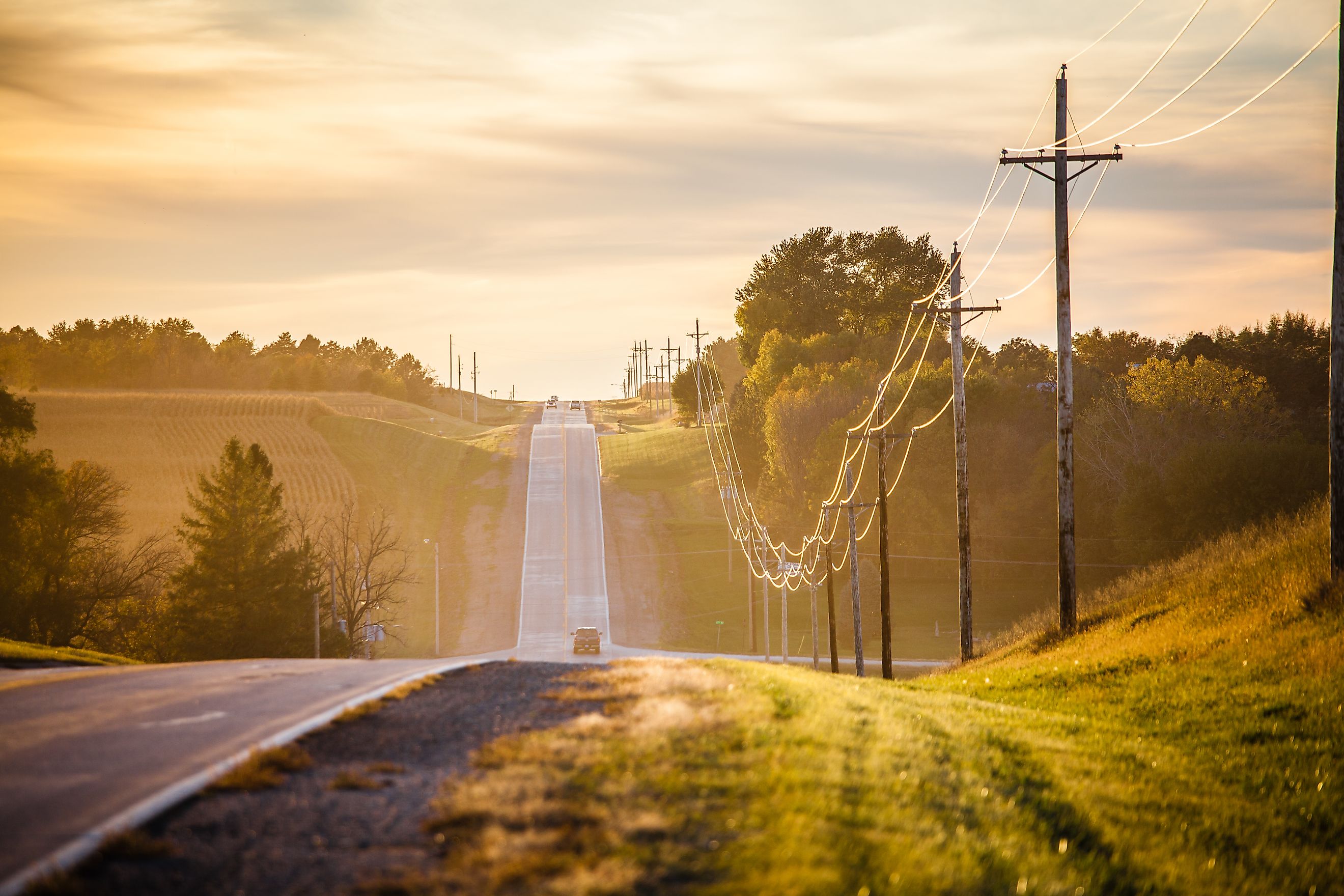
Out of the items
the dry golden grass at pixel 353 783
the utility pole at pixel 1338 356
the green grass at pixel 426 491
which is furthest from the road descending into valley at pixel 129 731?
the green grass at pixel 426 491

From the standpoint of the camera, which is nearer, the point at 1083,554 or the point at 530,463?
the point at 1083,554

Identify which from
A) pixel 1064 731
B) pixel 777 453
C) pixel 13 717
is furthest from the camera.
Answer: pixel 777 453

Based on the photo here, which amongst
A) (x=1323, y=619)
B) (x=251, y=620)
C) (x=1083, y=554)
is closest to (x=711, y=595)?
(x=1083, y=554)

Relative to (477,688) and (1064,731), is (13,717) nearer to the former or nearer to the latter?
(477,688)

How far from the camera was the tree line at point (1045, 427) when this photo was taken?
217 ft

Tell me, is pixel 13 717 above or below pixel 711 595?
above

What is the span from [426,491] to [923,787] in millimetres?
98708

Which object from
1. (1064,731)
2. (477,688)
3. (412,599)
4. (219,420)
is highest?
(219,420)

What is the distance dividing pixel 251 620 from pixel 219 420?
8302cm

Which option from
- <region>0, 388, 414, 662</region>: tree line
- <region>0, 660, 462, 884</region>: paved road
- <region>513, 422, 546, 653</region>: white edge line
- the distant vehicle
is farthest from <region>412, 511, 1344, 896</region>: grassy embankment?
<region>513, 422, 546, 653</region>: white edge line

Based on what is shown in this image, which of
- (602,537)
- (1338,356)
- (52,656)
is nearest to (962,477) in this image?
(1338,356)

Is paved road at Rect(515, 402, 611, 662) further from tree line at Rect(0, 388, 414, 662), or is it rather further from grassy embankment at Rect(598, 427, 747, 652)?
tree line at Rect(0, 388, 414, 662)

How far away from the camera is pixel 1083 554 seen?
7312 cm

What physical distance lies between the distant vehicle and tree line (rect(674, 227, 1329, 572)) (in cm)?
2953
